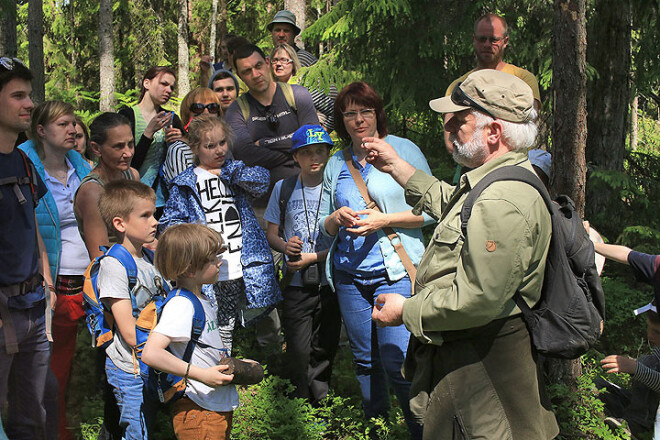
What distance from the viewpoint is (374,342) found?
4305 mm

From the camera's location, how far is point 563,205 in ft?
9.26

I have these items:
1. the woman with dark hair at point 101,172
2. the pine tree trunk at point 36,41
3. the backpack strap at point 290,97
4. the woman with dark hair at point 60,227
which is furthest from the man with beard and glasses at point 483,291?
the pine tree trunk at point 36,41

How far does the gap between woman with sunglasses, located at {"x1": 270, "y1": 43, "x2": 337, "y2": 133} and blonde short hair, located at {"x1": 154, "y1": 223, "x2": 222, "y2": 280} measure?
316 centimetres

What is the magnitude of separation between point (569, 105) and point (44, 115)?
387 centimetres

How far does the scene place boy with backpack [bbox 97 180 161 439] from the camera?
3711mm

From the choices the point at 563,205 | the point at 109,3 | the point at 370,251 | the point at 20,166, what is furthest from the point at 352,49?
the point at 109,3

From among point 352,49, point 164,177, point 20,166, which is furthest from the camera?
point 352,49

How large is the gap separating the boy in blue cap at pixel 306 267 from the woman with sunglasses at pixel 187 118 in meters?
0.84

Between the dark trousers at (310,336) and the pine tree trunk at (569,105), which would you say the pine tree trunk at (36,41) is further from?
the pine tree trunk at (569,105)

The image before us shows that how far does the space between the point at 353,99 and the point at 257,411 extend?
252cm

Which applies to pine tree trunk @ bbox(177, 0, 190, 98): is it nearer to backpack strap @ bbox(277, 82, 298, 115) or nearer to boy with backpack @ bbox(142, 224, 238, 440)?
backpack strap @ bbox(277, 82, 298, 115)

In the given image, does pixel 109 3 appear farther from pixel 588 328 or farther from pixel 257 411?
pixel 588 328

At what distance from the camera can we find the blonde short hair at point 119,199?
152 inches

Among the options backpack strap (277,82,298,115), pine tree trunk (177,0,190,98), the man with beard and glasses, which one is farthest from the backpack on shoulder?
pine tree trunk (177,0,190,98)
